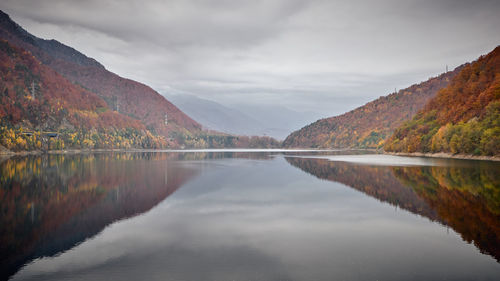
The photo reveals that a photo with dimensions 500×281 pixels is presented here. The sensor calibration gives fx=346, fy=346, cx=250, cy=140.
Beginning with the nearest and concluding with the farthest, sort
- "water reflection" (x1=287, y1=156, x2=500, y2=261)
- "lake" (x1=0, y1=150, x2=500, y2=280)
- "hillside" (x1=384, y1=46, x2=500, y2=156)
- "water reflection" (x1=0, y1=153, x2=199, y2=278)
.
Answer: "lake" (x1=0, y1=150, x2=500, y2=280)
"water reflection" (x1=0, y1=153, x2=199, y2=278)
"water reflection" (x1=287, y1=156, x2=500, y2=261)
"hillside" (x1=384, y1=46, x2=500, y2=156)

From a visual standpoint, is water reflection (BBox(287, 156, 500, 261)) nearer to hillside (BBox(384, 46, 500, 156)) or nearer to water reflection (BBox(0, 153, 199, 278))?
water reflection (BBox(0, 153, 199, 278))

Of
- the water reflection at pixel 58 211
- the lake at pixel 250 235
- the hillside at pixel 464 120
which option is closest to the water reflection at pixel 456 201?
the lake at pixel 250 235

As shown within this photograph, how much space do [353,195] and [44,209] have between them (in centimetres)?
2622

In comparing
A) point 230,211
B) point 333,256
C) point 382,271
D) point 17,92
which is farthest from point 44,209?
point 17,92

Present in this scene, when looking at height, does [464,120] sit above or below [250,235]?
above

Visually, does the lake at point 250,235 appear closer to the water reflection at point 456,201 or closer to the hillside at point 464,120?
the water reflection at point 456,201

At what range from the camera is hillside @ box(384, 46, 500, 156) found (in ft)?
277

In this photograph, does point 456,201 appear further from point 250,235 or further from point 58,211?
point 58,211

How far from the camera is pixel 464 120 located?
344ft

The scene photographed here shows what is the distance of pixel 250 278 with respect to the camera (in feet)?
40.4

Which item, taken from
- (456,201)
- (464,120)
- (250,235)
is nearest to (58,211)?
(250,235)

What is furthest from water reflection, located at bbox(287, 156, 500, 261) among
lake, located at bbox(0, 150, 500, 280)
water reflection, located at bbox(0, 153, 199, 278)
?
water reflection, located at bbox(0, 153, 199, 278)

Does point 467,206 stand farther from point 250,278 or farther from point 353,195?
point 250,278

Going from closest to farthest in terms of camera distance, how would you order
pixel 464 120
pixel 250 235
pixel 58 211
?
pixel 250 235 < pixel 58 211 < pixel 464 120
